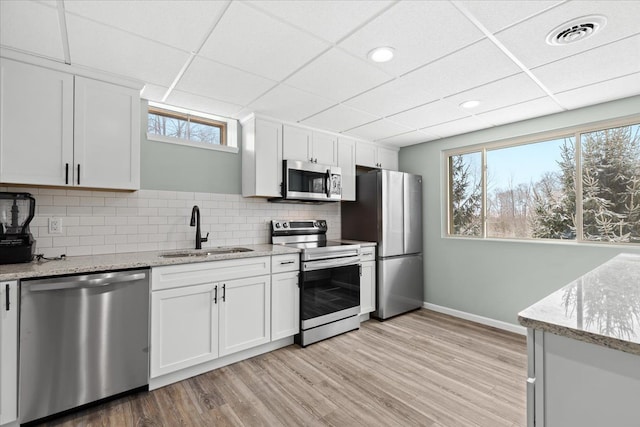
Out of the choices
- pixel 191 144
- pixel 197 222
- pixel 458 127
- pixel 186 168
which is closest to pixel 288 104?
pixel 191 144

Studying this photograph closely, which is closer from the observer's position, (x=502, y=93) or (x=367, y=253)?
(x=502, y=93)

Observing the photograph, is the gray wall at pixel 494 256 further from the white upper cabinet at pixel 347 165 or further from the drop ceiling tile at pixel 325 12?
Answer: the drop ceiling tile at pixel 325 12

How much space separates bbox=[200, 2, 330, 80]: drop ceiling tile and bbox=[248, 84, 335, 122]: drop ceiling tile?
0.38m

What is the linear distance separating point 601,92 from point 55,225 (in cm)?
465

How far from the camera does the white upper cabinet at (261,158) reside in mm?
3182

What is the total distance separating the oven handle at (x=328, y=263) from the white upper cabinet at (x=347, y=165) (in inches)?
34.6

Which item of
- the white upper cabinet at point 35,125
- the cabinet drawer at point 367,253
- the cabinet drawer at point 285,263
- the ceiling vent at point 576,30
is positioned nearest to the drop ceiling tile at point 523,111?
the ceiling vent at point 576,30

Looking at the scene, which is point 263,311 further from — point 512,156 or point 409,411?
point 512,156

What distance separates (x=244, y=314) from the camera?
2.68m

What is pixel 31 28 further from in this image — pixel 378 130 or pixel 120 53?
pixel 378 130

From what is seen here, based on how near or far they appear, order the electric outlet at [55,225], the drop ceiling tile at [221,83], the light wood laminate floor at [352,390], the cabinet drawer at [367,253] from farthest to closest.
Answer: the cabinet drawer at [367,253] → the electric outlet at [55,225] → the drop ceiling tile at [221,83] → the light wood laminate floor at [352,390]

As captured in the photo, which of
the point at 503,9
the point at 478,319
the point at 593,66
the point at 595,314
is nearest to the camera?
the point at 595,314

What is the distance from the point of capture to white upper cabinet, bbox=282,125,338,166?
11.3 feet

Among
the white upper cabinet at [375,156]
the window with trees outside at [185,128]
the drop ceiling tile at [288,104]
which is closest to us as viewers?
the drop ceiling tile at [288,104]
